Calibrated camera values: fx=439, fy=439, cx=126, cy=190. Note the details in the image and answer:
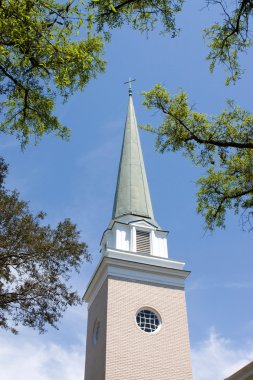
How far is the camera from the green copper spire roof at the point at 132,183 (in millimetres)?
24984

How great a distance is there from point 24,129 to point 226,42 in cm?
455

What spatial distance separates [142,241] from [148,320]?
4.54 meters

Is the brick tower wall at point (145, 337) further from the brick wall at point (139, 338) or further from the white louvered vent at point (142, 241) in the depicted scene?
the white louvered vent at point (142, 241)

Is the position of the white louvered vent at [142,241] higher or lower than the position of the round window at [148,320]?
higher

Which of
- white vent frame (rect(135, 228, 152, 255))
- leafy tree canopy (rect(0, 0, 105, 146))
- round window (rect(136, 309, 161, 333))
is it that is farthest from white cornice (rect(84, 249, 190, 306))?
leafy tree canopy (rect(0, 0, 105, 146))

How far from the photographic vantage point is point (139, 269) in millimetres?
21641

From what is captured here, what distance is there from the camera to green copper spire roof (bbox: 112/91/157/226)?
82.0 feet

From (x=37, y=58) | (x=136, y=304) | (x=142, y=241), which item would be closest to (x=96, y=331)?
(x=136, y=304)

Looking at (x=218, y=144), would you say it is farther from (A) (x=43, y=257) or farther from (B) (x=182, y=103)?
(A) (x=43, y=257)

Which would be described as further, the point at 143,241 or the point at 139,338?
the point at 143,241

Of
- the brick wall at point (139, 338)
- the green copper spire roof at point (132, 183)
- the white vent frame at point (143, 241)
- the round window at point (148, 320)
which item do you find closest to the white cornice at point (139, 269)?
the brick wall at point (139, 338)

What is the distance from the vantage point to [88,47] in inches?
326

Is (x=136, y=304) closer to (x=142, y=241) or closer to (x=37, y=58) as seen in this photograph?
(x=142, y=241)

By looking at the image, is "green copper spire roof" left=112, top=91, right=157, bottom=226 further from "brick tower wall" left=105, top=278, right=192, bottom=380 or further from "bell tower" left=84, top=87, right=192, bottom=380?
"brick tower wall" left=105, top=278, right=192, bottom=380
